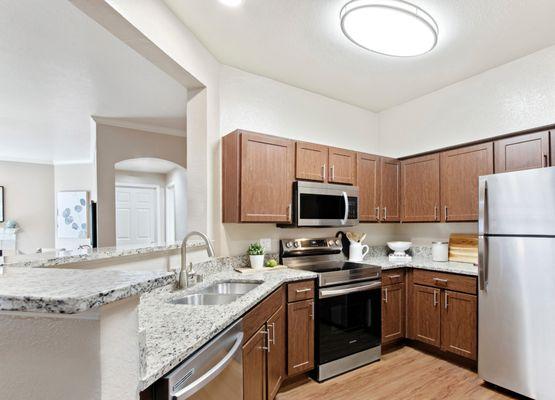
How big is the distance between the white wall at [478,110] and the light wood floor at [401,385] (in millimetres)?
2164

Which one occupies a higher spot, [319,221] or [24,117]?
[24,117]

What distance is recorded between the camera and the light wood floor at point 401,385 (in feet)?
7.67

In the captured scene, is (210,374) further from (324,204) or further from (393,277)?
(393,277)

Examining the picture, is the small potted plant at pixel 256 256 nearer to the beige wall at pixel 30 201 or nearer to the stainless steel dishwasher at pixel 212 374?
the stainless steel dishwasher at pixel 212 374

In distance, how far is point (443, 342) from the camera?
9.27 feet

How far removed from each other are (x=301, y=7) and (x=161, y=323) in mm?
2048

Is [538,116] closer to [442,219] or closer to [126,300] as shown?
[442,219]

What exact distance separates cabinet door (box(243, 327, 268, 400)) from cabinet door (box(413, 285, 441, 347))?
1.80m

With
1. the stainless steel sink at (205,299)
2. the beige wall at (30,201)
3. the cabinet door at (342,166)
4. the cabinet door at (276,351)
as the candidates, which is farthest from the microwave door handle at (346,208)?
the beige wall at (30,201)

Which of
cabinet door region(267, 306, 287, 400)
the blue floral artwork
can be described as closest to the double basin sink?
cabinet door region(267, 306, 287, 400)

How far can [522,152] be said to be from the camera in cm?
261

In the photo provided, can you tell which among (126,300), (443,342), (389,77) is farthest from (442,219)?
(126,300)

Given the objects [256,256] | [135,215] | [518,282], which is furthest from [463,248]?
[135,215]

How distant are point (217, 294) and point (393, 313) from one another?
6.22 feet
